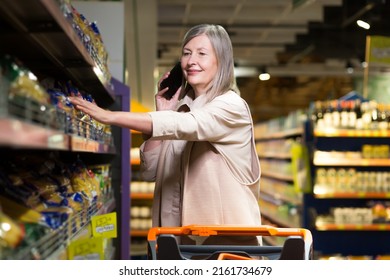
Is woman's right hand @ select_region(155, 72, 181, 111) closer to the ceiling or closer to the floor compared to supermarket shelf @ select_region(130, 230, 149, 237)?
closer to the ceiling

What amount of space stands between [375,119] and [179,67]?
4.21 meters

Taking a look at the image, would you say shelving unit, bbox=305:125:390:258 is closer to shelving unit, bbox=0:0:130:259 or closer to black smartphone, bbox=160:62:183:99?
shelving unit, bbox=0:0:130:259

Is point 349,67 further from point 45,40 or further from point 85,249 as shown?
point 45,40

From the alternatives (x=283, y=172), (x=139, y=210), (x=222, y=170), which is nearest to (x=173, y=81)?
(x=222, y=170)

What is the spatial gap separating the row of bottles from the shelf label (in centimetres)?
400

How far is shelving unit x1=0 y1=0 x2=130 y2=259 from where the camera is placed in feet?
4.59

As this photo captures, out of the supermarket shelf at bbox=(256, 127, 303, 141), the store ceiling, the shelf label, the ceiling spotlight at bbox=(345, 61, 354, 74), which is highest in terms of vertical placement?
the store ceiling

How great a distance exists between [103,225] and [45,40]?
940 mm

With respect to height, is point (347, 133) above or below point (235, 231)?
above

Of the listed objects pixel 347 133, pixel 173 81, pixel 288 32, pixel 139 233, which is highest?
pixel 288 32

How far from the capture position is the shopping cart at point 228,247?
2.08 m

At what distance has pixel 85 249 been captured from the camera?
8.32ft

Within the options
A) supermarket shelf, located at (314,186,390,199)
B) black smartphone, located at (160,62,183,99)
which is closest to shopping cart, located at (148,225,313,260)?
black smartphone, located at (160,62,183,99)

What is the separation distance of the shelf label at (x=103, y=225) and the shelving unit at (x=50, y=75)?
4 centimetres
